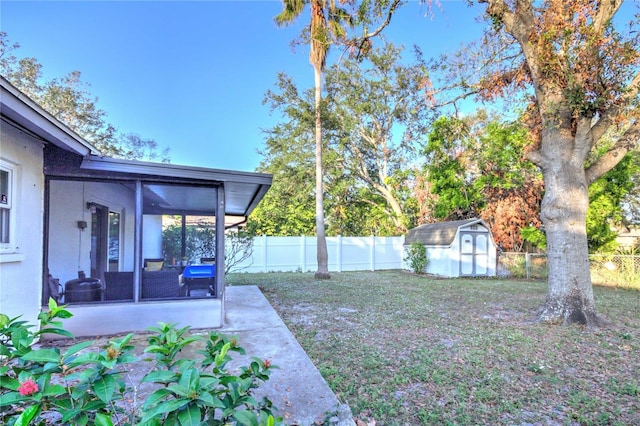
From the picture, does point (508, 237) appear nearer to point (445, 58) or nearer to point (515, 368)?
point (445, 58)

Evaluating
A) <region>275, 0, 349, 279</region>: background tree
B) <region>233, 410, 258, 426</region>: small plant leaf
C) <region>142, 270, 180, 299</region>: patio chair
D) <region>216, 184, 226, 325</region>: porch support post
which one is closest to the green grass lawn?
<region>216, 184, 226, 325</region>: porch support post

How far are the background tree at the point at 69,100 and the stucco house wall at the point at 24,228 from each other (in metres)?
13.9

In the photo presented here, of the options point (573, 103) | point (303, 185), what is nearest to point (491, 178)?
point (303, 185)

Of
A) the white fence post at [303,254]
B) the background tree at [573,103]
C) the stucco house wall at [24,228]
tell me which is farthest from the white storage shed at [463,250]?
the stucco house wall at [24,228]

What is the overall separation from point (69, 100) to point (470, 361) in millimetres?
22315

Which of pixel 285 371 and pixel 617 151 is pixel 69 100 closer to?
pixel 285 371

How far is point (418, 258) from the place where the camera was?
15820 millimetres

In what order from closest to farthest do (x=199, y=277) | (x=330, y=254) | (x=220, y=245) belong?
1. (x=220, y=245)
2. (x=199, y=277)
3. (x=330, y=254)

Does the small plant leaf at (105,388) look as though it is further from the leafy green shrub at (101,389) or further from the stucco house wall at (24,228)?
the stucco house wall at (24,228)

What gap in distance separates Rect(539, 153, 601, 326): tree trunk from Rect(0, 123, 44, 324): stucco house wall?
7750 mm

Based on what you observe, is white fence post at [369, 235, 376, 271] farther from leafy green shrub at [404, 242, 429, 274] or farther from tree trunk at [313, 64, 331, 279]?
tree trunk at [313, 64, 331, 279]

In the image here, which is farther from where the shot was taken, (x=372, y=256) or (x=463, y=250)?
(x=372, y=256)

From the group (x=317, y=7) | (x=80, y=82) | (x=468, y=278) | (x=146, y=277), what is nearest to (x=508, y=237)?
(x=468, y=278)

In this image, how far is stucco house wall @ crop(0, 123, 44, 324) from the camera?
409 cm
